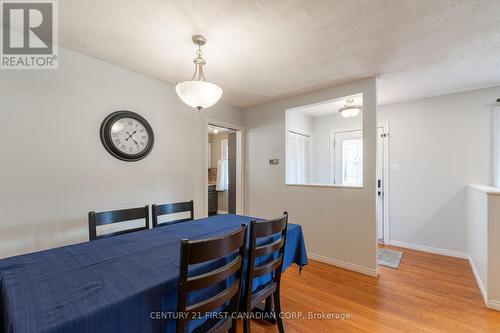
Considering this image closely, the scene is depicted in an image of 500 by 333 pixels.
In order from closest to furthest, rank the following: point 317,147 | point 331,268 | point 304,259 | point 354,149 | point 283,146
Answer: point 304,259 → point 331,268 → point 283,146 → point 354,149 → point 317,147

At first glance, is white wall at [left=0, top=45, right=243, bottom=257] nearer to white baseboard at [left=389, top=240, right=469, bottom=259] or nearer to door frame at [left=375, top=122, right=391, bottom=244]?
door frame at [left=375, top=122, right=391, bottom=244]

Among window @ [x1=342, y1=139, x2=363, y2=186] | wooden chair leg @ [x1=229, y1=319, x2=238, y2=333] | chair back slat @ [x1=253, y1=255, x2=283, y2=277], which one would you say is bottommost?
wooden chair leg @ [x1=229, y1=319, x2=238, y2=333]

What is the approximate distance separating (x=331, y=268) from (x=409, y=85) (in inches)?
104

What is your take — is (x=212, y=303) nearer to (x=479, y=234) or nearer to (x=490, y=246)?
(x=490, y=246)

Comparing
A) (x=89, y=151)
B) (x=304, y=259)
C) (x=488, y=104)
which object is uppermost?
(x=488, y=104)

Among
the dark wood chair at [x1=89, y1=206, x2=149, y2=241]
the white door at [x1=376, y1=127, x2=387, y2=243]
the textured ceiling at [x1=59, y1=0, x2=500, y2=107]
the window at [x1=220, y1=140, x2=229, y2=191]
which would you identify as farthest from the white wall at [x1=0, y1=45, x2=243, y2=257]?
the white door at [x1=376, y1=127, x2=387, y2=243]

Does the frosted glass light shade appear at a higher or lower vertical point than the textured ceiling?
lower

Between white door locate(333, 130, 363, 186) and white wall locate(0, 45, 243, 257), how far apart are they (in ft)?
10.3

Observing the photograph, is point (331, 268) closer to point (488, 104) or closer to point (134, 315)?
point (134, 315)

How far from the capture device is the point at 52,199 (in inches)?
80.1

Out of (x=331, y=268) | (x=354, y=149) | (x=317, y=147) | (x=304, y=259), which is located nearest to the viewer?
(x=304, y=259)

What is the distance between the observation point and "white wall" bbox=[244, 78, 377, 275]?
276 cm

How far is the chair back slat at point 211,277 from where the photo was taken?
3.17 ft

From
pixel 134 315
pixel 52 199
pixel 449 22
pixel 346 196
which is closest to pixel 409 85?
pixel 449 22
